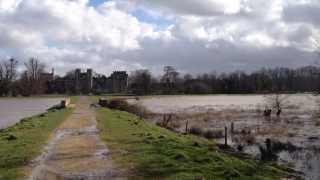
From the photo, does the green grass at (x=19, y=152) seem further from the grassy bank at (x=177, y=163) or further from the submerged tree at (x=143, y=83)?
the submerged tree at (x=143, y=83)

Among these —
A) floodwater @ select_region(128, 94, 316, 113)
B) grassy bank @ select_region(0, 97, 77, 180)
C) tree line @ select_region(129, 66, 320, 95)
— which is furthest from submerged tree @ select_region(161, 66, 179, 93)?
grassy bank @ select_region(0, 97, 77, 180)

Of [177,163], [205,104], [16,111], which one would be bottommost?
[16,111]

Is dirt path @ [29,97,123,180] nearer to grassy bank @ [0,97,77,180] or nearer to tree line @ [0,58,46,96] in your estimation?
grassy bank @ [0,97,77,180]

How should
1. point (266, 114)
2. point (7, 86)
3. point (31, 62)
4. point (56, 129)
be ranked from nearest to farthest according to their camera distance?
1. point (56, 129)
2. point (266, 114)
3. point (7, 86)
4. point (31, 62)

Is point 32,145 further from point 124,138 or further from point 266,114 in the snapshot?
point 266,114

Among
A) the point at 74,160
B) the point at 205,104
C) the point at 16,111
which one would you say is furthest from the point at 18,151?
the point at 205,104

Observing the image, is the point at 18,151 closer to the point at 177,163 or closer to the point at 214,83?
the point at 177,163

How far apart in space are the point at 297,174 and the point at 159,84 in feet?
531

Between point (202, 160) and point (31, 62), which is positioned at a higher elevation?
point (31, 62)

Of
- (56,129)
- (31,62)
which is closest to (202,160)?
(56,129)

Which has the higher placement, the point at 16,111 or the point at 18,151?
the point at 18,151

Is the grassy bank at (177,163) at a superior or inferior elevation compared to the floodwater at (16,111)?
superior

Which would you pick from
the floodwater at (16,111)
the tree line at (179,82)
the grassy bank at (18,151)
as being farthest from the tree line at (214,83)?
the grassy bank at (18,151)

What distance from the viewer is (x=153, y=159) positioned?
61.1 feet
